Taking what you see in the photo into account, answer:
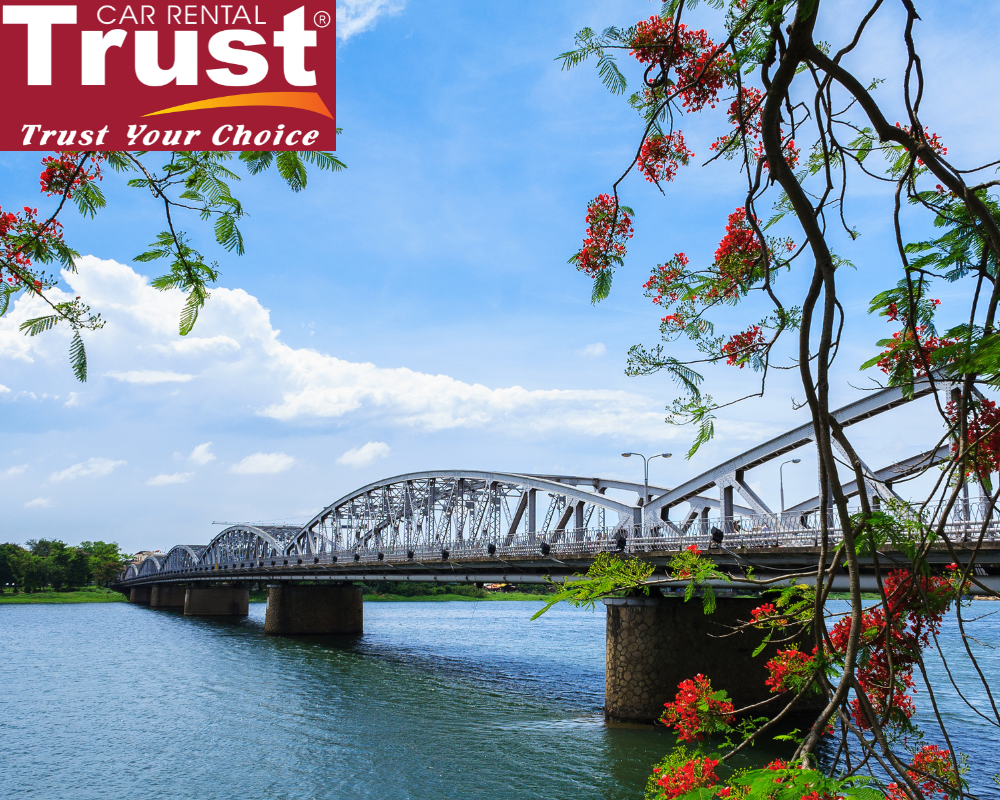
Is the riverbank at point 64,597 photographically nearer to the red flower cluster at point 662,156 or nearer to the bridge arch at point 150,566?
the bridge arch at point 150,566

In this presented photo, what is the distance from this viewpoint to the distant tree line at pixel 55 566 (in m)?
124

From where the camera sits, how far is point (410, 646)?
5497cm

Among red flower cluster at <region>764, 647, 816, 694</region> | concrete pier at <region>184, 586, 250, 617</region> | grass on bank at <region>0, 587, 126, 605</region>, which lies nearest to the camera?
red flower cluster at <region>764, 647, 816, 694</region>

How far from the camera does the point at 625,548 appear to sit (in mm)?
29828

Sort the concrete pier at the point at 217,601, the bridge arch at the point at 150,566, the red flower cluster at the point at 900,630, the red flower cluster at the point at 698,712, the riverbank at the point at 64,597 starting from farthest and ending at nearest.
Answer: the bridge arch at the point at 150,566, the riverbank at the point at 64,597, the concrete pier at the point at 217,601, the red flower cluster at the point at 698,712, the red flower cluster at the point at 900,630

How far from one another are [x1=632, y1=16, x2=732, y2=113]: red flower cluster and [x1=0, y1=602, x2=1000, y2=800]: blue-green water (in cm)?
1699

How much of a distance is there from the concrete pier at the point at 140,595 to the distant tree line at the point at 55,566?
12.0 metres

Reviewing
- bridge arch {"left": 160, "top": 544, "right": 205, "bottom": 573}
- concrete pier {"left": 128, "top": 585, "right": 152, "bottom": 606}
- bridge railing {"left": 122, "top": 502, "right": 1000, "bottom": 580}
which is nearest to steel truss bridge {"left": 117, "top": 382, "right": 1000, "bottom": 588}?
bridge railing {"left": 122, "top": 502, "right": 1000, "bottom": 580}

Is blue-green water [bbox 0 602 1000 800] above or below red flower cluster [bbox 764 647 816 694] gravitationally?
below

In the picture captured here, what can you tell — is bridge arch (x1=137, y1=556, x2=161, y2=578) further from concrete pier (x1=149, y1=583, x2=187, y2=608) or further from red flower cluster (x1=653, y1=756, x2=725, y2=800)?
red flower cluster (x1=653, y1=756, x2=725, y2=800)

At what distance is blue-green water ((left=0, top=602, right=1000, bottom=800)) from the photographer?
1970cm

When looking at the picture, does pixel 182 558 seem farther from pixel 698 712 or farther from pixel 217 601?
pixel 698 712

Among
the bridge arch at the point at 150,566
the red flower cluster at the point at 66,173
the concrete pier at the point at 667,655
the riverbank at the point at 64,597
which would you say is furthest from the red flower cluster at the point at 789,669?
the bridge arch at the point at 150,566

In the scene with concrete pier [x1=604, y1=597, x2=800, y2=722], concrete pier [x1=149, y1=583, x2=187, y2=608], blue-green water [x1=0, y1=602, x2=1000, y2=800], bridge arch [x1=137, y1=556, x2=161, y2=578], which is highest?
concrete pier [x1=604, y1=597, x2=800, y2=722]
